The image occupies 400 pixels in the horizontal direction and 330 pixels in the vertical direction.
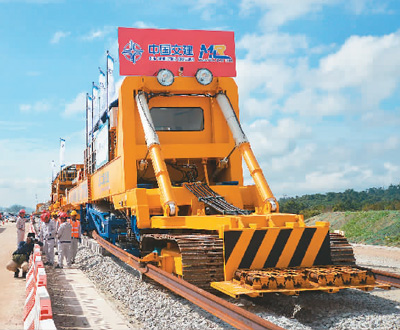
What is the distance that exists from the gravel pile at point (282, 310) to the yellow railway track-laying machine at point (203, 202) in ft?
1.39

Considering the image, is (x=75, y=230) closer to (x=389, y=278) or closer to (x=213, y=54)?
(x=213, y=54)

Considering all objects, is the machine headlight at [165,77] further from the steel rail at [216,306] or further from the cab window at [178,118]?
the steel rail at [216,306]

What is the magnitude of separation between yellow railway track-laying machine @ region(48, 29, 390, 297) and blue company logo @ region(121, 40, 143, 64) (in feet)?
1.58

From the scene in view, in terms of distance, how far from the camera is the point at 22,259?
1034 cm

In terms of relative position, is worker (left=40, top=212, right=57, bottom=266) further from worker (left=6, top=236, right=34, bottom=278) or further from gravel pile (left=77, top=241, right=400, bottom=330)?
gravel pile (left=77, top=241, right=400, bottom=330)

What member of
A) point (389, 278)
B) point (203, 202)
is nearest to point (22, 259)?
point (203, 202)

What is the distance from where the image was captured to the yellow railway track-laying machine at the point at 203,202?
6023mm

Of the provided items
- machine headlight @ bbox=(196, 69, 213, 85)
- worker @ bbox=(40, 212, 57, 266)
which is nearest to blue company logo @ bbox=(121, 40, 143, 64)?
machine headlight @ bbox=(196, 69, 213, 85)

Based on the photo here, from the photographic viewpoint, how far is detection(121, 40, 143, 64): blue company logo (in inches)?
382

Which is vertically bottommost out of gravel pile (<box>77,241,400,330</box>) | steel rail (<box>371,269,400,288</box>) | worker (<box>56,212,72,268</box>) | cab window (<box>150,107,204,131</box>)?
gravel pile (<box>77,241,400,330</box>)

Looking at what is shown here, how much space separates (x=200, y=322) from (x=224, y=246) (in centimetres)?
105

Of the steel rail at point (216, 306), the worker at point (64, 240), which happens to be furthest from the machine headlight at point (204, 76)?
the worker at point (64, 240)

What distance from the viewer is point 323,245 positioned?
651 cm

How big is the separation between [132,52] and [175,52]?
1.01 meters
